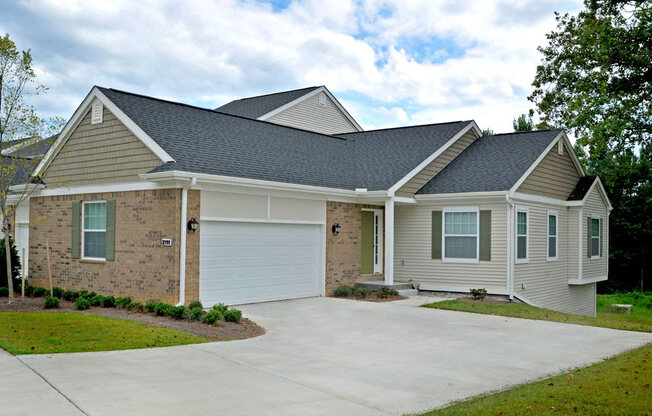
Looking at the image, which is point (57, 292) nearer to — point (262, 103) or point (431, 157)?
point (431, 157)

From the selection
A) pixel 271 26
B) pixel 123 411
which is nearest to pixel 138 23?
pixel 271 26

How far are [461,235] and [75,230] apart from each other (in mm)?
10737

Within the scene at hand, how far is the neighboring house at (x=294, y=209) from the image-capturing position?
43.7 ft

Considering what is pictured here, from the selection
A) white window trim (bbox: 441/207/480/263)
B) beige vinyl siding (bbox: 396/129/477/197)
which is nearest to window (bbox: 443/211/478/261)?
white window trim (bbox: 441/207/480/263)

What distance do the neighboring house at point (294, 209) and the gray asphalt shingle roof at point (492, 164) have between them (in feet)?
0.23

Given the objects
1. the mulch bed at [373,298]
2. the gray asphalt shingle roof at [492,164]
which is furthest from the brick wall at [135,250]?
the gray asphalt shingle roof at [492,164]

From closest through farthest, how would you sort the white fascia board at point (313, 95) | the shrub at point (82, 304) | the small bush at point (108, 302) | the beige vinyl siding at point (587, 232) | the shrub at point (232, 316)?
the shrub at point (232, 316) < the shrub at point (82, 304) < the small bush at point (108, 302) < the beige vinyl siding at point (587, 232) < the white fascia board at point (313, 95)

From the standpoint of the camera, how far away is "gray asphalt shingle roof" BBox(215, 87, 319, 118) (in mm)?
23875

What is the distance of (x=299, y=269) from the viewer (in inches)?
615

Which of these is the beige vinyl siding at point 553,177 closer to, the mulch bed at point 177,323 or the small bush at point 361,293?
the small bush at point 361,293

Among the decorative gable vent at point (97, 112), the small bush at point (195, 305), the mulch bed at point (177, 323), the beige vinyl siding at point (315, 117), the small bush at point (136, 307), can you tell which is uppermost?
the beige vinyl siding at point (315, 117)

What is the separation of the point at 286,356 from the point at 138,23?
1277 centimetres

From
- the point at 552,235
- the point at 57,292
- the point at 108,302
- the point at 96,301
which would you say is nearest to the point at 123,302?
the point at 108,302

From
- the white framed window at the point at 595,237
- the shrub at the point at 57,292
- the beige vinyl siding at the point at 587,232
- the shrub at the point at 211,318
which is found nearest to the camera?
the shrub at the point at 211,318
